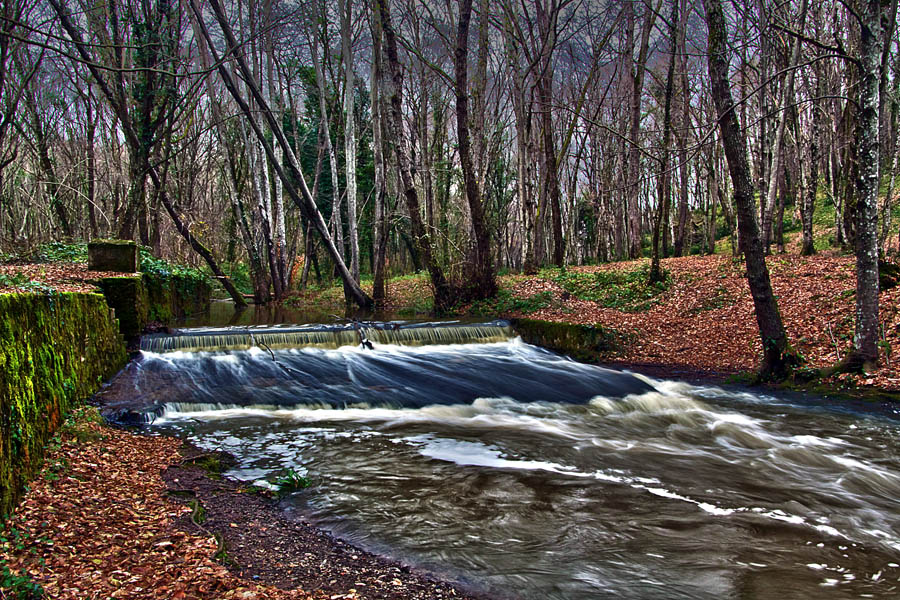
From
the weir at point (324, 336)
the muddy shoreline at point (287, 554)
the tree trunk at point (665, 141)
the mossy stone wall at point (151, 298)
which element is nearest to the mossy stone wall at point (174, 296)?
the mossy stone wall at point (151, 298)

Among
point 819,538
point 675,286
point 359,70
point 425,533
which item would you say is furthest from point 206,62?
point 819,538

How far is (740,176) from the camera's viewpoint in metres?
8.02

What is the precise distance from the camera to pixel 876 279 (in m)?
7.63

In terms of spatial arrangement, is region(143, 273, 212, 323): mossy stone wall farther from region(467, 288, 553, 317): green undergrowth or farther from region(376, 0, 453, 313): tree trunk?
region(467, 288, 553, 317): green undergrowth

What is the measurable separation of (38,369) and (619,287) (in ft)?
44.5

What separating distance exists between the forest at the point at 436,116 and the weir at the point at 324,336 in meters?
2.82

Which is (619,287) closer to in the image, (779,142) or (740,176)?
(779,142)

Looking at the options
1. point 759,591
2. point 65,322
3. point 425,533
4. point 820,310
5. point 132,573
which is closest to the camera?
point 132,573

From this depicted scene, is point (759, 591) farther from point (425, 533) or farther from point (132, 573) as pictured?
point (132, 573)

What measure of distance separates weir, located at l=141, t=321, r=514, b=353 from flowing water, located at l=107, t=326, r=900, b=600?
1.25 feet

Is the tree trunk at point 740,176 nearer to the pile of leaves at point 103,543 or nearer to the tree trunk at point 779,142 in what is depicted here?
the pile of leaves at point 103,543

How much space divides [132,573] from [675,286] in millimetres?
13979

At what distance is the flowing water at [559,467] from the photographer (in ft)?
12.4

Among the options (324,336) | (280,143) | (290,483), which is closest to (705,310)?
(324,336)
